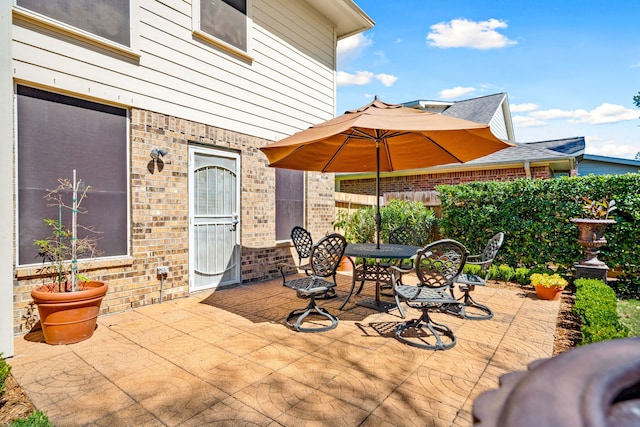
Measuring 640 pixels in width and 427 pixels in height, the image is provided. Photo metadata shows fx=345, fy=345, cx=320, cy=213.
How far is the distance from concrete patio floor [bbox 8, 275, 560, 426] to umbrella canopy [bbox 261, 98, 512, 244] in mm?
1821

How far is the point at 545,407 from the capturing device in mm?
442

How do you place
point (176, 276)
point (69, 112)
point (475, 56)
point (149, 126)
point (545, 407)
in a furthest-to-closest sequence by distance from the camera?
point (475, 56) → point (176, 276) → point (149, 126) → point (69, 112) → point (545, 407)

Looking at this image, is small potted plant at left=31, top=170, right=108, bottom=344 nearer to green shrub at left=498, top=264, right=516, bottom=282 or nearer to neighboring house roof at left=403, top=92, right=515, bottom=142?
green shrub at left=498, top=264, right=516, bottom=282

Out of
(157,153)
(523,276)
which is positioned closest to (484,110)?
(523,276)

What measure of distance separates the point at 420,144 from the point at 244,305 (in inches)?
131

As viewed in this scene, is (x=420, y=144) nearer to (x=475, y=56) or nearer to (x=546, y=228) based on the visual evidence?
(x=546, y=228)

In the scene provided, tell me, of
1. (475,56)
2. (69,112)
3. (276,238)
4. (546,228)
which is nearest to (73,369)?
(69,112)

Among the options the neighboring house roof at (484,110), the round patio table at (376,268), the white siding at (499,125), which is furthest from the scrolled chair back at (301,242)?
the white siding at (499,125)

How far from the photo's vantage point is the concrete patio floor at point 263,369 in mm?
2322

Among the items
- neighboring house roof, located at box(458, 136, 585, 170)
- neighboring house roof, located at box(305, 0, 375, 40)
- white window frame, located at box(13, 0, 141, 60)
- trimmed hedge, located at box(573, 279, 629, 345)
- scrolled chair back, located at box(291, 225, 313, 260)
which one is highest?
neighboring house roof, located at box(305, 0, 375, 40)

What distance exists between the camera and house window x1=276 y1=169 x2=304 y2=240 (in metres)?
6.75

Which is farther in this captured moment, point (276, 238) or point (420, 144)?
point (276, 238)

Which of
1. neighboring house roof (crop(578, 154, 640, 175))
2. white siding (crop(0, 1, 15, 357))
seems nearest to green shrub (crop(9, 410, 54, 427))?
white siding (crop(0, 1, 15, 357))

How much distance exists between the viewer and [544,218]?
6.18m
